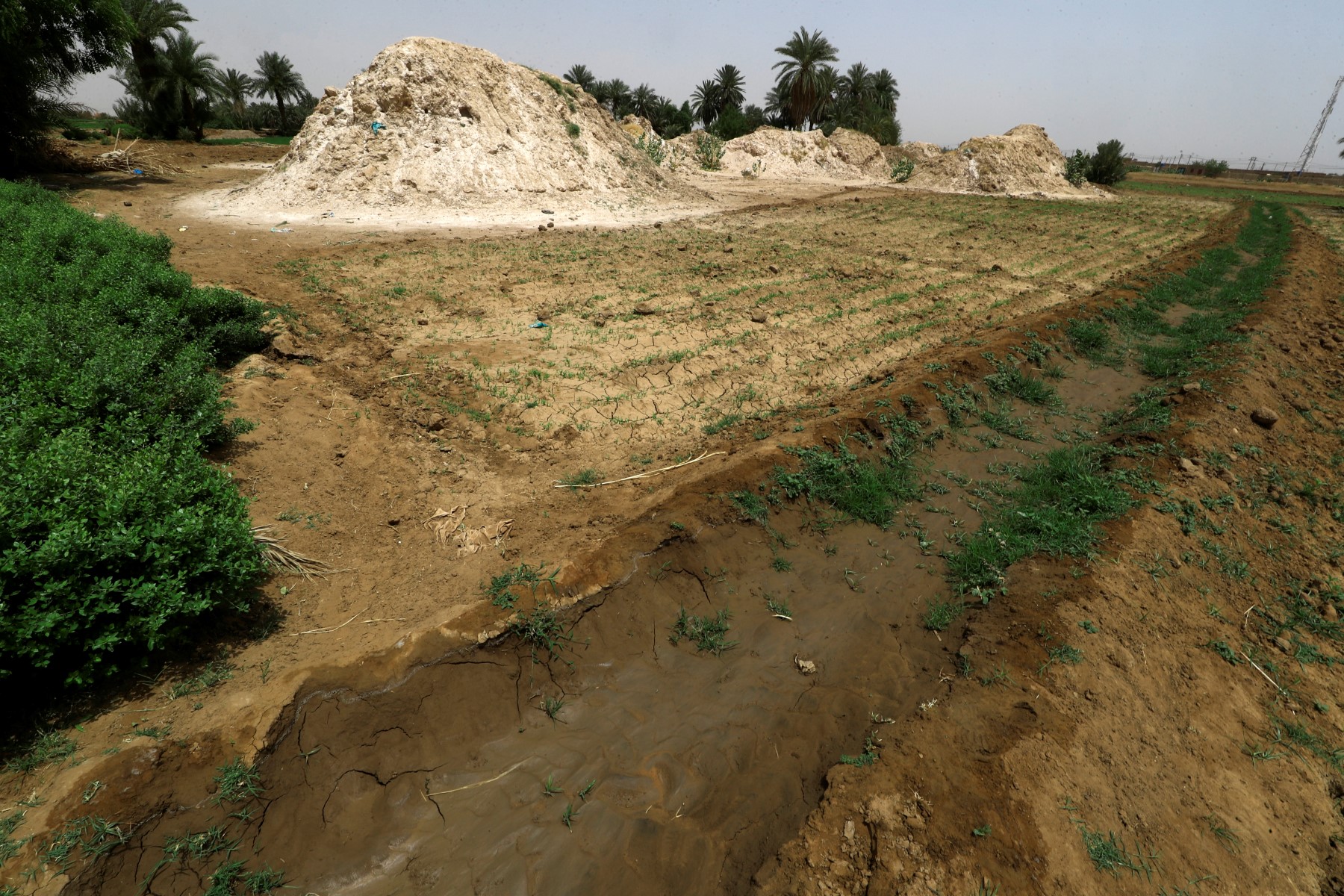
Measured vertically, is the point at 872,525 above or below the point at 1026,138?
below

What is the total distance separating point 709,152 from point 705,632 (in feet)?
112

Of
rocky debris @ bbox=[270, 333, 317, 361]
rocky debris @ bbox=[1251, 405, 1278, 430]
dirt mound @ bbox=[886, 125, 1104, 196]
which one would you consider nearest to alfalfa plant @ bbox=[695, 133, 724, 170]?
dirt mound @ bbox=[886, 125, 1104, 196]

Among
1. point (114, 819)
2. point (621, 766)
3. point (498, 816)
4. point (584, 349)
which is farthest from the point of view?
point (584, 349)

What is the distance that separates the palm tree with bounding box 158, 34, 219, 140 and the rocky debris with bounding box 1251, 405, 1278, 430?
39.7m

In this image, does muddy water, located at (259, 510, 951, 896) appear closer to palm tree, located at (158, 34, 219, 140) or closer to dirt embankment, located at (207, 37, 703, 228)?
dirt embankment, located at (207, 37, 703, 228)

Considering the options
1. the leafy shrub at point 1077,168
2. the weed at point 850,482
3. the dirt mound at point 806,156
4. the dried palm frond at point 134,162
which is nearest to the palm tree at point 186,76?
the dried palm frond at point 134,162

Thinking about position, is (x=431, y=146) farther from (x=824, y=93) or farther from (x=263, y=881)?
(x=824, y=93)

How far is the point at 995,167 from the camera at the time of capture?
107ft

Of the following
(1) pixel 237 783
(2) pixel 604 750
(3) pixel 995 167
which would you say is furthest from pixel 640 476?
(3) pixel 995 167

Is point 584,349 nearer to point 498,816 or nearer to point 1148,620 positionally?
point 498,816

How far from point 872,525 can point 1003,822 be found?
286 cm

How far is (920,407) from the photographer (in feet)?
23.4

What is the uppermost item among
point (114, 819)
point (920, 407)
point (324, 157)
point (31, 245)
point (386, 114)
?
point (386, 114)

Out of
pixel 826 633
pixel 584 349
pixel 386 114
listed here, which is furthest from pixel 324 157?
pixel 826 633
